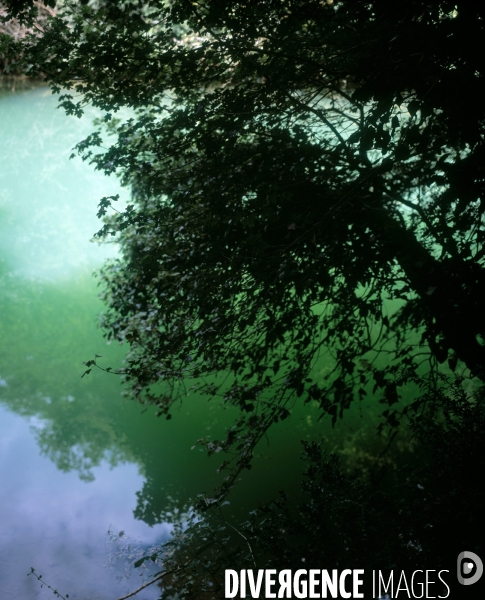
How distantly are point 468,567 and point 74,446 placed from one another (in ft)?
17.7

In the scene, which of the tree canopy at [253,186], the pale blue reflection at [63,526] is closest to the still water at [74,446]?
the pale blue reflection at [63,526]

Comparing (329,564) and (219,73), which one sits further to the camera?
(219,73)

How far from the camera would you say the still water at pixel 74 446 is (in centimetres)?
443

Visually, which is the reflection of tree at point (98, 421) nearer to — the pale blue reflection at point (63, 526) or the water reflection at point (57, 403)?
the water reflection at point (57, 403)

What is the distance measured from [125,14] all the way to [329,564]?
3051 millimetres

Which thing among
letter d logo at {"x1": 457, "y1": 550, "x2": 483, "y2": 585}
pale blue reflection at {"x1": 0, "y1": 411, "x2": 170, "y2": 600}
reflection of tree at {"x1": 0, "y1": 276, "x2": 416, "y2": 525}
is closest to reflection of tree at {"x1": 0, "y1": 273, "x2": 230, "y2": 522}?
reflection of tree at {"x1": 0, "y1": 276, "x2": 416, "y2": 525}

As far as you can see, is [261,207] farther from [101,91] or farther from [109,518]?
[109,518]

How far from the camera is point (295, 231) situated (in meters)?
3.37

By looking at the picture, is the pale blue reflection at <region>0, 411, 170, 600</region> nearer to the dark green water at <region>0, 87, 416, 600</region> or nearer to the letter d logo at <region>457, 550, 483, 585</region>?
the dark green water at <region>0, 87, 416, 600</region>

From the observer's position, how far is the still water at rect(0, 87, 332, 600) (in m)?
4.43

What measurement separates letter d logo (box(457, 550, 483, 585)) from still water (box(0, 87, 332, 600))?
2584 millimetres

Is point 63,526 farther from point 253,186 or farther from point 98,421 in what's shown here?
point 253,186

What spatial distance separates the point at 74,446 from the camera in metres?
6.42

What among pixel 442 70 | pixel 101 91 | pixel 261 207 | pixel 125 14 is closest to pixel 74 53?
pixel 101 91
